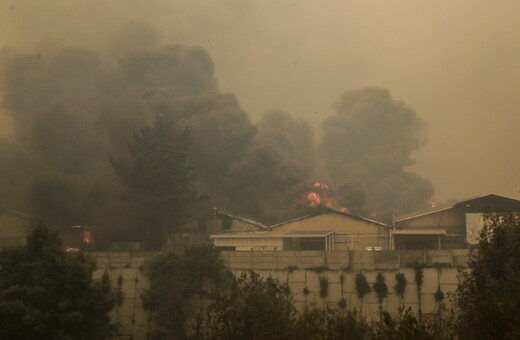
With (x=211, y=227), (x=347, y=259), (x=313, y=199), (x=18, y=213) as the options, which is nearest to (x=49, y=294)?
(x=347, y=259)

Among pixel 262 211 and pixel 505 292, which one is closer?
pixel 505 292

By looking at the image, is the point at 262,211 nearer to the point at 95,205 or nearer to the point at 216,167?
the point at 216,167

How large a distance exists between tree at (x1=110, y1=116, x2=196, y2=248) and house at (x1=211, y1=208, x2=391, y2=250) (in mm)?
5997

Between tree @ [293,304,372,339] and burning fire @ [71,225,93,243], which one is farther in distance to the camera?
burning fire @ [71,225,93,243]

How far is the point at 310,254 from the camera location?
95.6ft

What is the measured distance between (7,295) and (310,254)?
1449 centimetres

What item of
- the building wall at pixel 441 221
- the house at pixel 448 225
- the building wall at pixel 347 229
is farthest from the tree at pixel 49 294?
the building wall at pixel 441 221

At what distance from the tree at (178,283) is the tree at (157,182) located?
14887 millimetres

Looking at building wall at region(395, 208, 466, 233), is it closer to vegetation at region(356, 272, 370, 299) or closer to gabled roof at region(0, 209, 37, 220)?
vegetation at region(356, 272, 370, 299)

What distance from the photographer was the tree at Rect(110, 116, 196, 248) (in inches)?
1793

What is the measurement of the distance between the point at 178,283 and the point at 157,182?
18595 millimetres

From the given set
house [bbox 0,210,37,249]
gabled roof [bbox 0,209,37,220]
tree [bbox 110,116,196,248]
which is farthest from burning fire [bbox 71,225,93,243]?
tree [bbox 110,116,196,248]

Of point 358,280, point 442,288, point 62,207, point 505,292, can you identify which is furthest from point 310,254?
point 62,207

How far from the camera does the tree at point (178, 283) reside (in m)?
28.0
